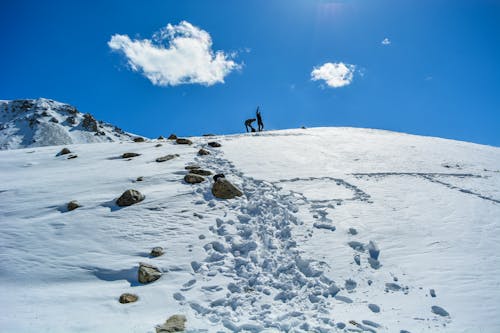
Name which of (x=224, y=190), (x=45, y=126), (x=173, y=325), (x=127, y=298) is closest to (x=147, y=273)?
(x=127, y=298)

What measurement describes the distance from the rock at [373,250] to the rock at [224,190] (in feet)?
15.9

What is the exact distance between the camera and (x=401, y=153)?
19.4 m

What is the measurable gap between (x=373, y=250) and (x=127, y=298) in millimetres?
5956

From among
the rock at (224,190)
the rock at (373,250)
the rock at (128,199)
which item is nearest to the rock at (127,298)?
the rock at (128,199)

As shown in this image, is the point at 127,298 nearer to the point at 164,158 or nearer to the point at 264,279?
the point at 264,279

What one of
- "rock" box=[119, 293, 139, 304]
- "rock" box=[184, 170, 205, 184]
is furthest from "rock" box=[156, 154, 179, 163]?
"rock" box=[119, 293, 139, 304]

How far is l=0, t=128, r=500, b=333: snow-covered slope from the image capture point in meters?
5.71

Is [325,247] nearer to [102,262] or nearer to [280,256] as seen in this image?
[280,256]

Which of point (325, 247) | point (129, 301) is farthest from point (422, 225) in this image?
point (129, 301)

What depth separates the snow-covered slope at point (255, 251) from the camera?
5.71 metres

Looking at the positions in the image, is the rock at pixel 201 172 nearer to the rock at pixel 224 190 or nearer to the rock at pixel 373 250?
the rock at pixel 224 190

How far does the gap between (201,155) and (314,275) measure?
10754 mm

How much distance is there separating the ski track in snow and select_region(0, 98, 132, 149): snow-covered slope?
453ft

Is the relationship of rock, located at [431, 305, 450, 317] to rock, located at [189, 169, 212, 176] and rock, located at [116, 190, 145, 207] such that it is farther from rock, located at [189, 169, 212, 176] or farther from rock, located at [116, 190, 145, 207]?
rock, located at [189, 169, 212, 176]
